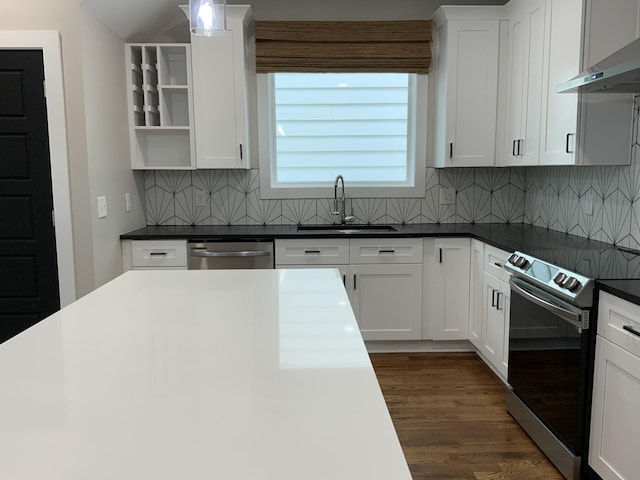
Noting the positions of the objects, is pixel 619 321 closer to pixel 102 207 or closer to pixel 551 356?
pixel 551 356

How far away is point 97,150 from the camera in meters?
3.19

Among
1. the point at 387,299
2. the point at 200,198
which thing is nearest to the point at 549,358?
the point at 387,299

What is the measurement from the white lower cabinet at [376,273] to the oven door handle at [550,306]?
101 cm

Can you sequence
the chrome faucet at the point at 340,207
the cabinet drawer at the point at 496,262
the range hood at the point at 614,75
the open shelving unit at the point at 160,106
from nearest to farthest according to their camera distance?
the range hood at the point at 614,75 → the cabinet drawer at the point at 496,262 → the open shelving unit at the point at 160,106 → the chrome faucet at the point at 340,207

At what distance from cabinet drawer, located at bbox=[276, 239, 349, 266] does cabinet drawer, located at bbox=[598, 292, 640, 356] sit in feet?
6.09

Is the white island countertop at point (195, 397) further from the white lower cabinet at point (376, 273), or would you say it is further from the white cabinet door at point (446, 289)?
the white cabinet door at point (446, 289)

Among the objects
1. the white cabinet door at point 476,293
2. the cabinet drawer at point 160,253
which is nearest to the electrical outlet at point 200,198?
the cabinet drawer at point 160,253

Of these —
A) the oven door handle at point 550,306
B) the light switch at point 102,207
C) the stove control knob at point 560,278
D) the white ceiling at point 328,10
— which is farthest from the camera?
the white ceiling at point 328,10

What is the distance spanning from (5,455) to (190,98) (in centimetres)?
324

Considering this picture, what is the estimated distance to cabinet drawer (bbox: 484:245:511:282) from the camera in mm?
2930

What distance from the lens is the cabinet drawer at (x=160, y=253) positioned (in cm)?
351

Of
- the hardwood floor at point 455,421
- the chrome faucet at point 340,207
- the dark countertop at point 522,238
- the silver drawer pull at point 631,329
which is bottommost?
the hardwood floor at point 455,421

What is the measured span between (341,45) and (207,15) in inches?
87.5

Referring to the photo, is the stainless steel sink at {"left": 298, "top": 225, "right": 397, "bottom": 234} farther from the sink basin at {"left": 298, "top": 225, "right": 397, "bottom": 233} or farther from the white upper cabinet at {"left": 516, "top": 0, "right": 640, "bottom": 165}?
the white upper cabinet at {"left": 516, "top": 0, "right": 640, "bottom": 165}
